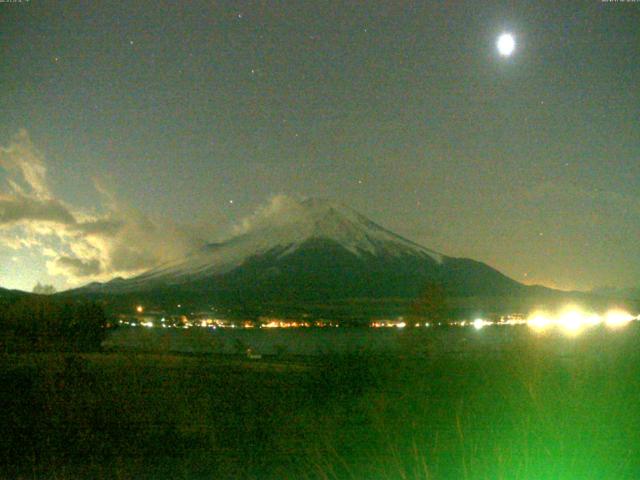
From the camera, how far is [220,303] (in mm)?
110062

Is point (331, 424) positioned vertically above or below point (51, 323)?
below

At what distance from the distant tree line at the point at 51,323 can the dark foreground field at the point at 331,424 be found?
2259 cm

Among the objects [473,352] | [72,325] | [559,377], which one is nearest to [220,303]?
[72,325]

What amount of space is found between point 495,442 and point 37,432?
620 cm

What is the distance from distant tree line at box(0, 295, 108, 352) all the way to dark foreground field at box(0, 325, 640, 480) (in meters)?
22.6

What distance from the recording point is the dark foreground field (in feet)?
28.6

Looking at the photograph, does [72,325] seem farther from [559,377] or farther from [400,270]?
[400,270]

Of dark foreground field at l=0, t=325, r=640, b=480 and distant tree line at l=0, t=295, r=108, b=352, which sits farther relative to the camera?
distant tree line at l=0, t=295, r=108, b=352

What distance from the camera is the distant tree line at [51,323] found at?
4028 centimetres

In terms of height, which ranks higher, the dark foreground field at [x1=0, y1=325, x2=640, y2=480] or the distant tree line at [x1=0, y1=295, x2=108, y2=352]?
the distant tree line at [x1=0, y1=295, x2=108, y2=352]

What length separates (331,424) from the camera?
12000 mm

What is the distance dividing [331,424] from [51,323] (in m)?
33.6

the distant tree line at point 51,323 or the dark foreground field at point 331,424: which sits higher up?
the distant tree line at point 51,323

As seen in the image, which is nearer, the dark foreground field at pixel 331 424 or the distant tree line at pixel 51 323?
the dark foreground field at pixel 331 424
